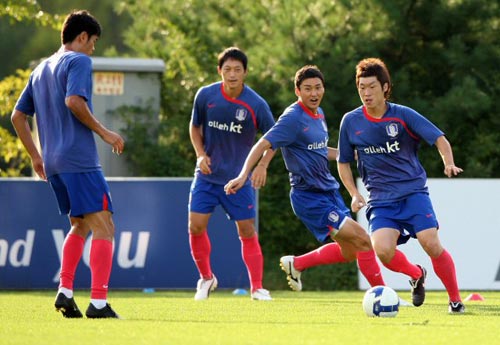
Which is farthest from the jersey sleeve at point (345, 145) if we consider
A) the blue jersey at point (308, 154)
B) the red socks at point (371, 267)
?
the red socks at point (371, 267)

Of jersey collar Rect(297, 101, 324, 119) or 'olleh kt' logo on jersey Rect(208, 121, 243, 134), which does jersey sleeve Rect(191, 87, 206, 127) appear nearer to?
'olleh kt' logo on jersey Rect(208, 121, 243, 134)

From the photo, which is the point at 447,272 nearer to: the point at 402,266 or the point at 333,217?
the point at 402,266

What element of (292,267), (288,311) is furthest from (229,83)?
(288,311)

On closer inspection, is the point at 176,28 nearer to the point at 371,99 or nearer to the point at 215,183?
the point at 215,183

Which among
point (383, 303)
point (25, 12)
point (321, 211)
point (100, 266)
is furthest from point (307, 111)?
point (25, 12)

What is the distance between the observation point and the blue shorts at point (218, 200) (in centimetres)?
1185

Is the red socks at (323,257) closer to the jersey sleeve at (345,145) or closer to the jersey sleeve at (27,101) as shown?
the jersey sleeve at (345,145)

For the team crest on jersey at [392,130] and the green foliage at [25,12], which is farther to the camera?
the green foliage at [25,12]

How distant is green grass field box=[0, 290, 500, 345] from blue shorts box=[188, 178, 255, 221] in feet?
3.52

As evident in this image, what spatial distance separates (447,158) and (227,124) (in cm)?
330

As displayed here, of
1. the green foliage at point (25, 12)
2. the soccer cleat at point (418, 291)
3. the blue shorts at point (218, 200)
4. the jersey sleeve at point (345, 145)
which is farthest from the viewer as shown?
the green foliage at point (25, 12)

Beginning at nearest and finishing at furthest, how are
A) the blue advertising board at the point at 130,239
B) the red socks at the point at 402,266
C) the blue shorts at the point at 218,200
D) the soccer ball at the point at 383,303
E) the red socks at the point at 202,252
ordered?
the soccer ball at the point at 383,303
the red socks at the point at 402,266
the blue shorts at the point at 218,200
the red socks at the point at 202,252
the blue advertising board at the point at 130,239

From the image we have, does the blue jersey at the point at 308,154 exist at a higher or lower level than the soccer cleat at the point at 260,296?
higher

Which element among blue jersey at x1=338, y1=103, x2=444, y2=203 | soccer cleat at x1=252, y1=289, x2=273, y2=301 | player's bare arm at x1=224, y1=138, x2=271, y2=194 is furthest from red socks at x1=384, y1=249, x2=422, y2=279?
soccer cleat at x1=252, y1=289, x2=273, y2=301
